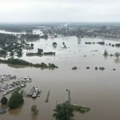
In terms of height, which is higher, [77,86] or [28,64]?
[28,64]

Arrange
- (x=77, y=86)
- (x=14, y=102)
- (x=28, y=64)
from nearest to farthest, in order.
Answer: (x=14, y=102)
(x=77, y=86)
(x=28, y=64)

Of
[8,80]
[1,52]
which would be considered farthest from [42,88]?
[1,52]

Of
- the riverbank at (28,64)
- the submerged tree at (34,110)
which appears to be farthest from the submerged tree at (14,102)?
the riverbank at (28,64)

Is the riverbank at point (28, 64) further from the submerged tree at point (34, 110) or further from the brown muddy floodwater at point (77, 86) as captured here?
the submerged tree at point (34, 110)

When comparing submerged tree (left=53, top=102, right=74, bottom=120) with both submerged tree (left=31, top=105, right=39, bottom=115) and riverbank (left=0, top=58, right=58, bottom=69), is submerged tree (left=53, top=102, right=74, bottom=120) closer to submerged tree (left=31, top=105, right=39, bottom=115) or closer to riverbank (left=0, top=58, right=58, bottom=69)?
submerged tree (left=31, top=105, right=39, bottom=115)

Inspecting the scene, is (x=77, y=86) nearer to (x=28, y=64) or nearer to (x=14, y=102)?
(x=14, y=102)

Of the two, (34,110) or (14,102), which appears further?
(14,102)

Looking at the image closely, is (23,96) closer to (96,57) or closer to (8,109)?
(8,109)

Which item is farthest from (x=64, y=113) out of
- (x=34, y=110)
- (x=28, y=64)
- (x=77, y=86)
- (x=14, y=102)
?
(x=28, y=64)
